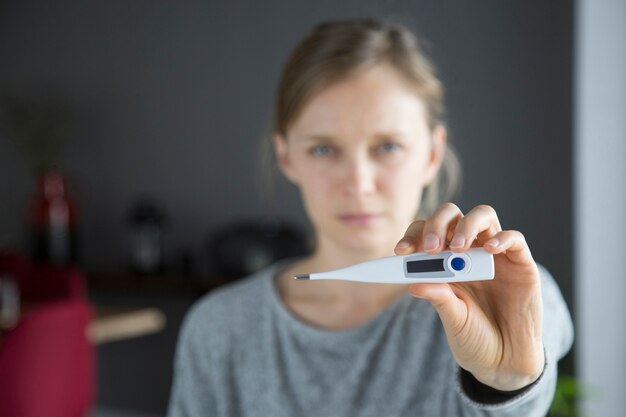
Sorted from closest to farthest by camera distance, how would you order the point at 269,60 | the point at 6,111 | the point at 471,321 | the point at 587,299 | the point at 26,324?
the point at 471,321 → the point at 26,324 → the point at 587,299 → the point at 269,60 → the point at 6,111

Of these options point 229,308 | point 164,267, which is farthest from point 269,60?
point 229,308

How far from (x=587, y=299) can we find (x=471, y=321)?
3.17 feet

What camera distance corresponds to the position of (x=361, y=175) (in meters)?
0.47

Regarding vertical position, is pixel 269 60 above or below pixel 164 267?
above

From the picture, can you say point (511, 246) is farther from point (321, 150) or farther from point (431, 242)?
point (321, 150)

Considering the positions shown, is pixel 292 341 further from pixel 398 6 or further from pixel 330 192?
pixel 398 6

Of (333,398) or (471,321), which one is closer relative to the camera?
(471,321)

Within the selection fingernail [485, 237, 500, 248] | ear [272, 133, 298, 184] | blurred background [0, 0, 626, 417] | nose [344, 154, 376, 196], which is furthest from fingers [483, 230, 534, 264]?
blurred background [0, 0, 626, 417]

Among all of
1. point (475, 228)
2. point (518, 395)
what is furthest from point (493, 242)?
point (518, 395)

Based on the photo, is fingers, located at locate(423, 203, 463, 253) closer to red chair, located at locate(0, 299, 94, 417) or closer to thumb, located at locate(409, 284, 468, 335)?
thumb, located at locate(409, 284, 468, 335)

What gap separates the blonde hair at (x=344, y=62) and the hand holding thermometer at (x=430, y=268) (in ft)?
0.78

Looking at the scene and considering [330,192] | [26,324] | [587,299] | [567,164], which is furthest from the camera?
[567,164]

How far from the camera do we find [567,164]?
1.39 m

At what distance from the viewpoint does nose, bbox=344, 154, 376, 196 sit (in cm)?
47
